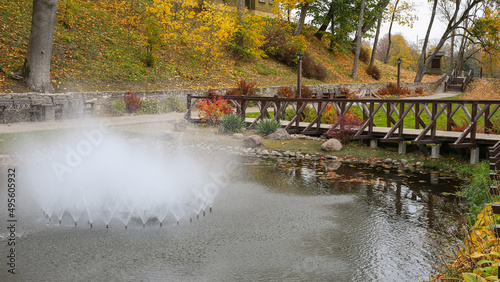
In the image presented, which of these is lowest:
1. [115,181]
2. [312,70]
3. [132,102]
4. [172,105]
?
[115,181]

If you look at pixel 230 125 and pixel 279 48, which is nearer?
pixel 230 125

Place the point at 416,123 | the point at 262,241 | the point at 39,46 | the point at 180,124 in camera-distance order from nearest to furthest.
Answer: the point at 262,241 < the point at 416,123 < the point at 180,124 < the point at 39,46

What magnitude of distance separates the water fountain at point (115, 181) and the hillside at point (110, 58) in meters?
7.81

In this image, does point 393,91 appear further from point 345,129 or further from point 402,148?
point 402,148

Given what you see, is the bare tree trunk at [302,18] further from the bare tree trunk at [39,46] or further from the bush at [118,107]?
the bare tree trunk at [39,46]

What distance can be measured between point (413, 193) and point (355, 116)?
5.70 m

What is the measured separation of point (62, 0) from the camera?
24422 millimetres

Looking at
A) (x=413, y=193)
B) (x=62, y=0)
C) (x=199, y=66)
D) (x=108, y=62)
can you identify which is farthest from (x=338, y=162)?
(x=62, y=0)

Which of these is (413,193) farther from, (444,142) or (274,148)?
(274,148)

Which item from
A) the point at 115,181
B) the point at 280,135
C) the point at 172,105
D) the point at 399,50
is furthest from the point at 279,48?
the point at 399,50

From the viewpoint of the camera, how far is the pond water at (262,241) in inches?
189

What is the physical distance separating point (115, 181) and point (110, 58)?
1620 centimetres

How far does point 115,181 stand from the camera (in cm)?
841

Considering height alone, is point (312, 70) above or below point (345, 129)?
above
